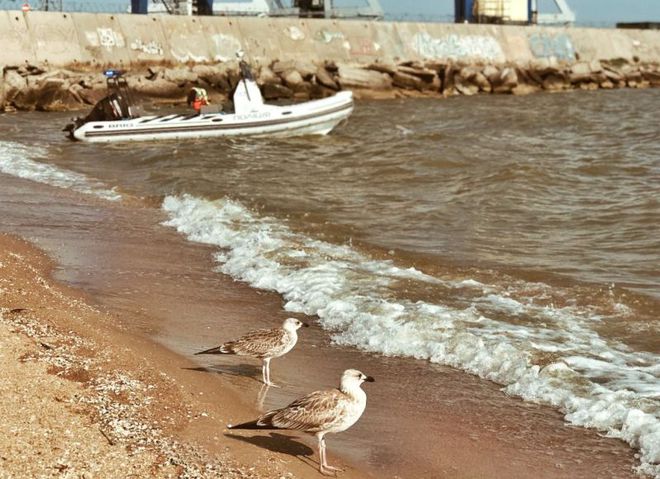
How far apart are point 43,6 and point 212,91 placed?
6627 millimetres

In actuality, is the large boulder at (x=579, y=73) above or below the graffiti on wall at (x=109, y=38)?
below

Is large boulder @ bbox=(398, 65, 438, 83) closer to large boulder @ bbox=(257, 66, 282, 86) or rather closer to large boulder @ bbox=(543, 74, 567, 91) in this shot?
large boulder @ bbox=(257, 66, 282, 86)

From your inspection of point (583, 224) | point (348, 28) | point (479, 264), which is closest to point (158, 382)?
point (479, 264)

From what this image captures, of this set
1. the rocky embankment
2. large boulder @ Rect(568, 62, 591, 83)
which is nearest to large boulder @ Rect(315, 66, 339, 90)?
the rocky embankment

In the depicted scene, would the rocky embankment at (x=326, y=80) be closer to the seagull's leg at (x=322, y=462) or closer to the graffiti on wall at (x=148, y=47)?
the graffiti on wall at (x=148, y=47)

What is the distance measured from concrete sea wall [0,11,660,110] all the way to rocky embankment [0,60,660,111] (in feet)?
0.14

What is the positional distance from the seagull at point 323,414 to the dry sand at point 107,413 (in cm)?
14

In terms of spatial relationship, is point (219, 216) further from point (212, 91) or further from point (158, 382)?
point (212, 91)

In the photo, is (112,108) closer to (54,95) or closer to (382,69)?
(54,95)

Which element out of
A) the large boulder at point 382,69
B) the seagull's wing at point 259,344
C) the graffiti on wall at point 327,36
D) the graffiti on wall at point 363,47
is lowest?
the large boulder at point 382,69

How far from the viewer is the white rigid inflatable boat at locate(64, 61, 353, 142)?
2239 centimetres

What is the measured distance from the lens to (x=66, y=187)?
1548 cm

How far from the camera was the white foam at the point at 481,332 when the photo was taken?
606 centimetres

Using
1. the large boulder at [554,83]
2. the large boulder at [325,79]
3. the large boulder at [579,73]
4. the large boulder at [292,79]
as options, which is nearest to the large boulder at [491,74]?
the large boulder at [554,83]
